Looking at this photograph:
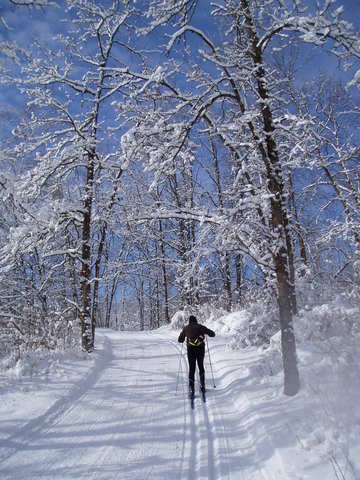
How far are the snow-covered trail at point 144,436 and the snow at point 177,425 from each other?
16 millimetres

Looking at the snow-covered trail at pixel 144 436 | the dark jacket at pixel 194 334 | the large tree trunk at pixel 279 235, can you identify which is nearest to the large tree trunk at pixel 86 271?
the snow-covered trail at pixel 144 436

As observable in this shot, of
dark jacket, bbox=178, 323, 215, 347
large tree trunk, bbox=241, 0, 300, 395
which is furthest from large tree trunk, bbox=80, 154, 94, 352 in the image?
large tree trunk, bbox=241, 0, 300, 395

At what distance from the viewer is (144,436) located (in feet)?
16.9

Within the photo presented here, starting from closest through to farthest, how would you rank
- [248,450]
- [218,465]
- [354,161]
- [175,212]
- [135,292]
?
[218,465] < [248,450] < [175,212] < [354,161] < [135,292]

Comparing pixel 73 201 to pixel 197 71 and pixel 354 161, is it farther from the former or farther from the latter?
pixel 354 161

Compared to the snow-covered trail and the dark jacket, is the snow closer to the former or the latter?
the snow-covered trail

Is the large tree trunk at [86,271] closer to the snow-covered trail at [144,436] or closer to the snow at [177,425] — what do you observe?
the snow at [177,425]

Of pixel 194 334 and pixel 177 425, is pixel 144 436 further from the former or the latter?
pixel 194 334

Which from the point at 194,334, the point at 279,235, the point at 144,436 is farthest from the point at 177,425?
the point at 279,235

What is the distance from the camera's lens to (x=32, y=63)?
9.57 metres

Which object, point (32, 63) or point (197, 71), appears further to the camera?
point (32, 63)

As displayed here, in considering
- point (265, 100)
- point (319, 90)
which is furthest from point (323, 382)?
point (319, 90)

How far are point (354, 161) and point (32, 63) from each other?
1295cm

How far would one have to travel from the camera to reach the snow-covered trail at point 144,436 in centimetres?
412
